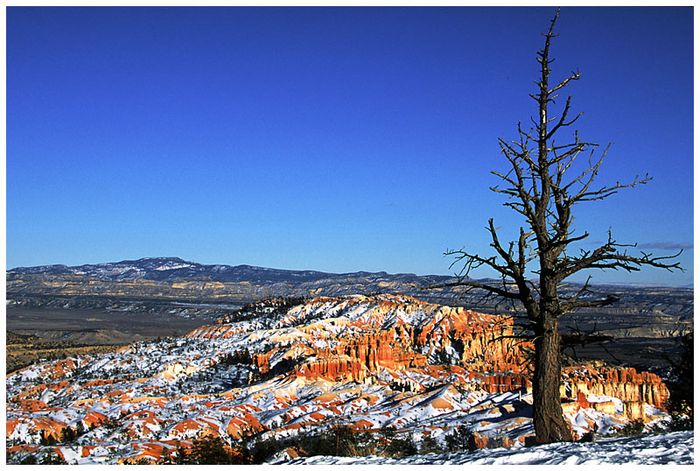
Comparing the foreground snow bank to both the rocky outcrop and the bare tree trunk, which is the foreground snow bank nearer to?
the bare tree trunk

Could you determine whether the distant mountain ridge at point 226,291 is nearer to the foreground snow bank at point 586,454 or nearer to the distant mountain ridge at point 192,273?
the distant mountain ridge at point 192,273

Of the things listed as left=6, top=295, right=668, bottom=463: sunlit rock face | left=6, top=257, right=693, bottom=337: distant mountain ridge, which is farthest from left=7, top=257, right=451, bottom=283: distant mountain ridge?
left=6, top=295, right=668, bottom=463: sunlit rock face

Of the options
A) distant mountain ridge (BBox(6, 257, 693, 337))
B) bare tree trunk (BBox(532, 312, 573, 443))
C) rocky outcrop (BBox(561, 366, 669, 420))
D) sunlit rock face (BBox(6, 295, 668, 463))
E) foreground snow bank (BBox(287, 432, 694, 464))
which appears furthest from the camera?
distant mountain ridge (BBox(6, 257, 693, 337))

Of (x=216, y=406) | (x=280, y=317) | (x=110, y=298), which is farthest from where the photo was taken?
(x=110, y=298)

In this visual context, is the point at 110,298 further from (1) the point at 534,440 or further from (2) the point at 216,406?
(1) the point at 534,440

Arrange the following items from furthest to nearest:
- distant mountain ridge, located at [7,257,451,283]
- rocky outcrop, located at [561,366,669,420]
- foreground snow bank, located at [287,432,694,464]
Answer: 1. distant mountain ridge, located at [7,257,451,283]
2. rocky outcrop, located at [561,366,669,420]
3. foreground snow bank, located at [287,432,694,464]

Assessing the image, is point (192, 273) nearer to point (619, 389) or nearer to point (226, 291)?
point (226, 291)

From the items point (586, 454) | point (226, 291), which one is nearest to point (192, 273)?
point (226, 291)
